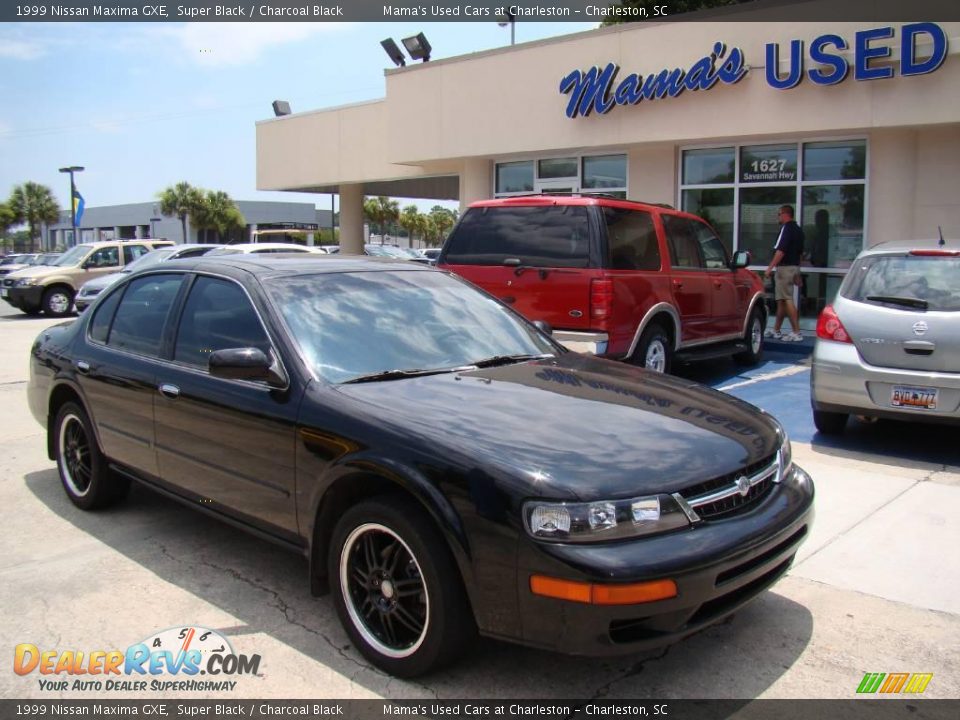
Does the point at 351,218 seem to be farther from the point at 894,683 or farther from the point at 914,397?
the point at 894,683

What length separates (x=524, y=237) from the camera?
812 centimetres

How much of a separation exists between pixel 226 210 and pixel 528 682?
64235 millimetres

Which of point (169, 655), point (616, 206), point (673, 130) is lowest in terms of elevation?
point (169, 655)

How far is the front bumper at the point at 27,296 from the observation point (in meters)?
19.2

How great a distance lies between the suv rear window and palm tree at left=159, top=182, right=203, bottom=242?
189 feet

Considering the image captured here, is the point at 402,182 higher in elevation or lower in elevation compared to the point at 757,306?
higher

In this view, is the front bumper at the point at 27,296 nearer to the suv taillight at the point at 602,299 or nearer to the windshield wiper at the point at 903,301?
the suv taillight at the point at 602,299

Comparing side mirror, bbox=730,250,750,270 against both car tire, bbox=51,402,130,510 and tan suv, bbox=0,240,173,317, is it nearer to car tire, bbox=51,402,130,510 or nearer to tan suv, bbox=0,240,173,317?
car tire, bbox=51,402,130,510

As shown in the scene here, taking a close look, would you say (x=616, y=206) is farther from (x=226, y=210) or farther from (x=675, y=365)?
(x=226, y=210)

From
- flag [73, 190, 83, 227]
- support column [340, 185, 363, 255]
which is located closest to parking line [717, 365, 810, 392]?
support column [340, 185, 363, 255]

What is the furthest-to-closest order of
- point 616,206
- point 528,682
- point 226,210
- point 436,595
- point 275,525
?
1. point 226,210
2. point 616,206
3. point 275,525
4. point 528,682
5. point 436,595

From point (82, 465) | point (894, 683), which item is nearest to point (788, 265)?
point (894, 683)

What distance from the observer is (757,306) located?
11.0m

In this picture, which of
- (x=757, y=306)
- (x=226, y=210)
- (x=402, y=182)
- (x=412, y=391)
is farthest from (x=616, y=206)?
(x=226, y=210)
